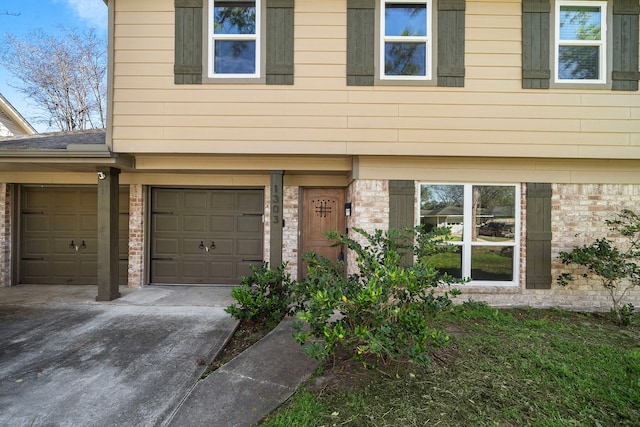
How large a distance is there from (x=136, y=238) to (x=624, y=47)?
360 inches

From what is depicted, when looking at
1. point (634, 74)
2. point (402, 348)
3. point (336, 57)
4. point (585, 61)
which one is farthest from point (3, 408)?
point (634, 74)

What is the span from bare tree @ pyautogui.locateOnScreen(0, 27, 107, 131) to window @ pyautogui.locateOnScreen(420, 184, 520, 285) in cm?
1580

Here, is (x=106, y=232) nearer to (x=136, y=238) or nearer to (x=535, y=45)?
(x=136, y=238)

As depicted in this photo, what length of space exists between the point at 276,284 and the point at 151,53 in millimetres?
4167

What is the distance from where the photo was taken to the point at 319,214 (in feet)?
21.0

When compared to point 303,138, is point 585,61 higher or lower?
higher

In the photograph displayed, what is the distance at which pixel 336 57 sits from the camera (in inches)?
193

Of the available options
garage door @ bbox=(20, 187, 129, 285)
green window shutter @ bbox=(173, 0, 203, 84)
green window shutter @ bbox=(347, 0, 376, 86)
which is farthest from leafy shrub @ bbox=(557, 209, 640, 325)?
garage door @ bbox=(20, 187, 129, 285)

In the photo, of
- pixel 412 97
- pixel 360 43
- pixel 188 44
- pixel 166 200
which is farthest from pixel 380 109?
pixel 166 200

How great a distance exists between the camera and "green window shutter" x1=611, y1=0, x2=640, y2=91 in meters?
4.89

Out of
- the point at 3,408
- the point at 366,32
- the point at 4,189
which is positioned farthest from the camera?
the point at 4,189

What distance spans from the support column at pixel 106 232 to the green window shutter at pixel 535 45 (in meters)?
6.98

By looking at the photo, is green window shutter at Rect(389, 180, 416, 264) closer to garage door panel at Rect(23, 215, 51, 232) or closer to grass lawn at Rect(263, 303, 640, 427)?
grass lawn at Rect(263, 303, 640, 427)

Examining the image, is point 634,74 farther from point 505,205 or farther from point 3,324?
point 3,324
